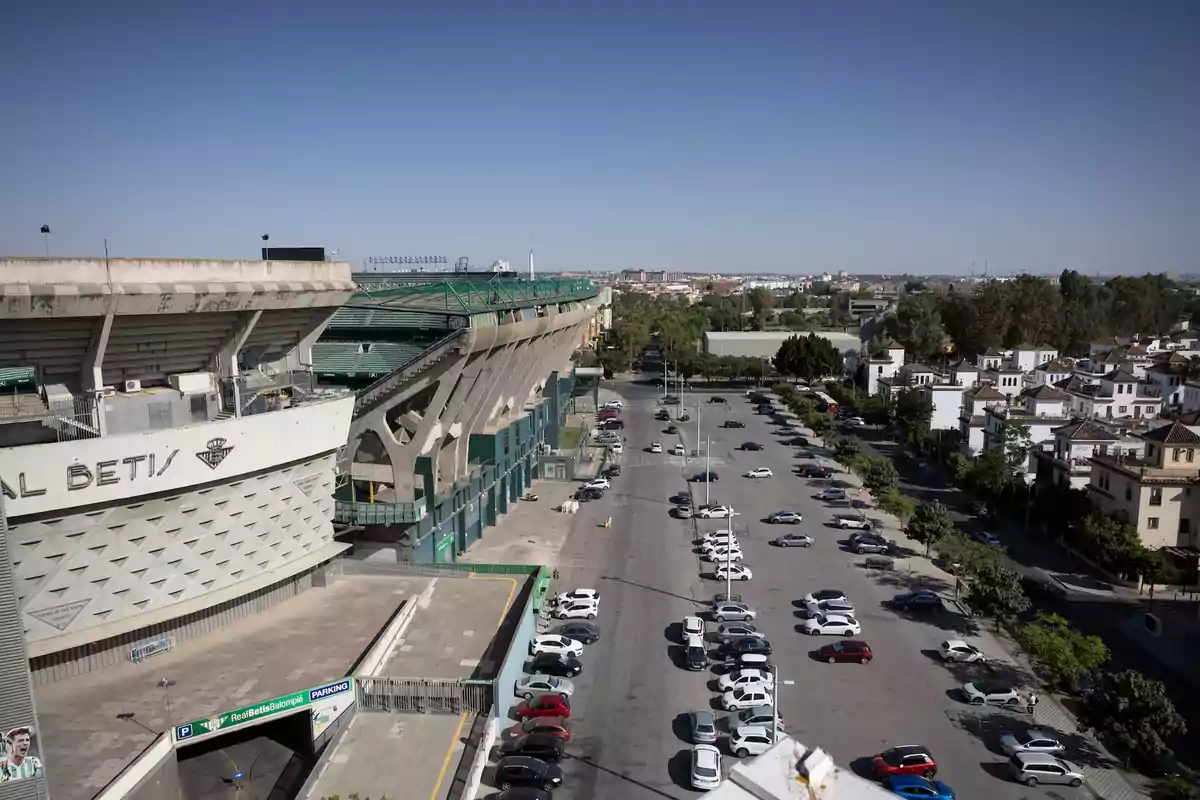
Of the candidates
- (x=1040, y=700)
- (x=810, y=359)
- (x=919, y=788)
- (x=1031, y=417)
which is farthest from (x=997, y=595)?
(x=810, y=359)

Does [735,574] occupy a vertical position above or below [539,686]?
below

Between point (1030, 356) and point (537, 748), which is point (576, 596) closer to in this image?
point (537, 748)

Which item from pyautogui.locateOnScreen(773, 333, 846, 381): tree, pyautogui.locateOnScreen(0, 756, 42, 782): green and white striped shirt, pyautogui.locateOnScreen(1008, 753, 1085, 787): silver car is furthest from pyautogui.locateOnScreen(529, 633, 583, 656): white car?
pyautogui.locateOnScreen(773, 333, 846, 381): tree

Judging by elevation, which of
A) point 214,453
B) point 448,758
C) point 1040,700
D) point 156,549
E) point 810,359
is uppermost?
point 214,453

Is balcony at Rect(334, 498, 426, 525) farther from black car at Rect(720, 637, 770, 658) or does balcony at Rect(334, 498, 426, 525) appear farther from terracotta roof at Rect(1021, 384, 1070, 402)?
terracotta roof at Rect(1021, 384, 1070, 402)

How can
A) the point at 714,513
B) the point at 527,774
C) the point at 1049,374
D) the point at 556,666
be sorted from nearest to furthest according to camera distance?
the point at 527,774 < the point at 556,666 < the point at 714,513 < the point at 1049,374

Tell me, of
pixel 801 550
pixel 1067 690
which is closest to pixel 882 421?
pixel 801 550
